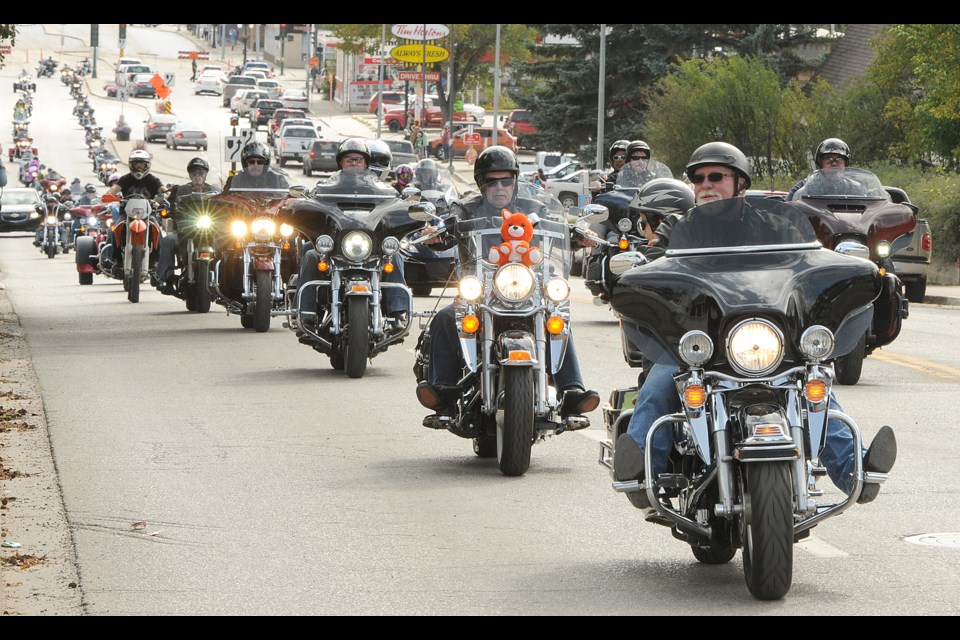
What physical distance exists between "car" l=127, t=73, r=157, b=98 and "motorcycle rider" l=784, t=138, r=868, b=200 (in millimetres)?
109312

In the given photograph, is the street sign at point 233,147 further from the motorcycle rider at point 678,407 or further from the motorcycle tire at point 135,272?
the motorcycle rider at point 678,407

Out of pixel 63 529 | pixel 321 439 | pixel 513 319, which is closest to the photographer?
pixel 63 529

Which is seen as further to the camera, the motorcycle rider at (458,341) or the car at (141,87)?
the car at (141,87)

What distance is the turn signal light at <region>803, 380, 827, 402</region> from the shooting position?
6.87 meters

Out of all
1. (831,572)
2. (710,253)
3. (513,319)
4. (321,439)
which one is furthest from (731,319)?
(321,439)

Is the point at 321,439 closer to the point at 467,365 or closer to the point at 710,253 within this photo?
the point at 467,365

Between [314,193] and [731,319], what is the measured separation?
9722 mm

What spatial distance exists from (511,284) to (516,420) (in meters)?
0.76

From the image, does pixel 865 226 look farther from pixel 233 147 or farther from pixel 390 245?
pixel 233 147

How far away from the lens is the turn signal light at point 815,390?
271 inches

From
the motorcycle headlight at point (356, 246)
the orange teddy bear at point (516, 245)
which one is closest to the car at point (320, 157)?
the motorcycle headlight at point (356, 246)

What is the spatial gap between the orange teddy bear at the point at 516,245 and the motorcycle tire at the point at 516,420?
2.33ft

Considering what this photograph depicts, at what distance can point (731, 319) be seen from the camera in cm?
685

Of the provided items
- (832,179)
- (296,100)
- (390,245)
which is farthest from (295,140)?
(390,245)
